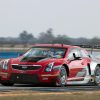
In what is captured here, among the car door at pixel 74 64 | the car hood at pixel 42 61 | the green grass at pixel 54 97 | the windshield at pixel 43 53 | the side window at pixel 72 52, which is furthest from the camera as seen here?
the side window at pixel 72 52

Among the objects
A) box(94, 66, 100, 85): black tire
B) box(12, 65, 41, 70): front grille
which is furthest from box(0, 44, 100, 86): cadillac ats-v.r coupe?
box(94, 66, 100, 85): black tire

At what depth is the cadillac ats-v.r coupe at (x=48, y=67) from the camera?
16.1 meters

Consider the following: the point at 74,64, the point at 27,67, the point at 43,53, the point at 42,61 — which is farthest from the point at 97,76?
the point at 27,67

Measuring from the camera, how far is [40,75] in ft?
52.6

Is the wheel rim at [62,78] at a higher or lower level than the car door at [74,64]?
lower

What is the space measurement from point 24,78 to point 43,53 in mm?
1352

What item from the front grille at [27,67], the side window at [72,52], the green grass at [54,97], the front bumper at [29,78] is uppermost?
the side window at [72,52]

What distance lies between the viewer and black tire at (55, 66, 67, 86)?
16312mm

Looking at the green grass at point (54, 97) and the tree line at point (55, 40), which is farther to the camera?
the tree line at point (55, 40)

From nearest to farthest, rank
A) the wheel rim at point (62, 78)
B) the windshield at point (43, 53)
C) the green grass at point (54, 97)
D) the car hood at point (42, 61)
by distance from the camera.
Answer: the green grass at point (54, 97) → the car hood at point (42, 61) → the wheel rim at point (62, 78) → the windshield at point (43, 53)

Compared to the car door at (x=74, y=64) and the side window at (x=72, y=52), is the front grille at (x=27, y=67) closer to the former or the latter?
the car door at (x=74, y=64)

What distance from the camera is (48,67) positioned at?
16125 millimetres

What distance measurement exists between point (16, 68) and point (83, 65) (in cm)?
259

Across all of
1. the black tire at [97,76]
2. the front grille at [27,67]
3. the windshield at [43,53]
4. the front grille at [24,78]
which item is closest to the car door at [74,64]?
the windshield at [43,53]
